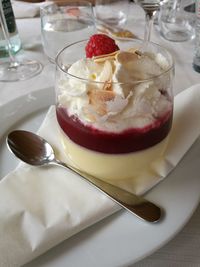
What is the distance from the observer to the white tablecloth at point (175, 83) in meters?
0.39

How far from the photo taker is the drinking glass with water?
31.4 inches

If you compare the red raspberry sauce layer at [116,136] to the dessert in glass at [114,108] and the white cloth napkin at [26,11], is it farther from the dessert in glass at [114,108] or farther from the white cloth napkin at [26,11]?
the white cloth napkin at [26,11]

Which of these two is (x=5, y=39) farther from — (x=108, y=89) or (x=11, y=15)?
(x=108, y=89)

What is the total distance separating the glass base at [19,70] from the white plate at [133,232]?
31 centimetres

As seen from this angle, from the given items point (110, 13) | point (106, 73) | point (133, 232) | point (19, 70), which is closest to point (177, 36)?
point (110, 13)

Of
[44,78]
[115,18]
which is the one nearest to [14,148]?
[44,78]

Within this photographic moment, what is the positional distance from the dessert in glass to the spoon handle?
0.02 metres

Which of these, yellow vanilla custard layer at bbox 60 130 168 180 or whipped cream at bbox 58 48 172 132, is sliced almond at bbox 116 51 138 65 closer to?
whipped cream at bbox 58 48 172 132

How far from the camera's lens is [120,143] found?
408 millimetres

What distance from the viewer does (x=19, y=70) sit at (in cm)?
78

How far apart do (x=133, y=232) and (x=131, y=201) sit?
0.04m

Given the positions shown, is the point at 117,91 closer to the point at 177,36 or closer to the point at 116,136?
the point at 116,136

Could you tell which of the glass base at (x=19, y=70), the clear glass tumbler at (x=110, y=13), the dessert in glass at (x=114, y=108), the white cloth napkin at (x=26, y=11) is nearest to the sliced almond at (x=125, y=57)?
the dessert in glass at (x=114, y=108)

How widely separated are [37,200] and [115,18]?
0.68 meters
